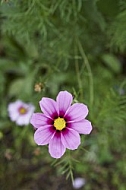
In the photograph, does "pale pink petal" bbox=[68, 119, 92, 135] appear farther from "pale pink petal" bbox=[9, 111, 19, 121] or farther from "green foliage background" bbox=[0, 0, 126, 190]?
"pale pink petal" bbox=[9, 111, 19, 121]

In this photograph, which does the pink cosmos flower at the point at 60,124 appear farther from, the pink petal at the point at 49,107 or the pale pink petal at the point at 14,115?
the pale pink petal at the point at 14,115

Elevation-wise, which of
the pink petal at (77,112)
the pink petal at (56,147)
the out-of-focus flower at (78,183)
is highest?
the pink petal at (77,112)

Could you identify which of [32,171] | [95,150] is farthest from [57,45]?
[32,171]

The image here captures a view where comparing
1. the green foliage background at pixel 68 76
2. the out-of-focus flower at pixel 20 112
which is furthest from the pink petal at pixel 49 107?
the out-of-focus flower at pixel 20 112

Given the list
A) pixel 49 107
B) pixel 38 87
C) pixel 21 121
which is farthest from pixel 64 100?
pixel 21 121

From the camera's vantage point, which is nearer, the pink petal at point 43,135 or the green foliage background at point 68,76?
the pink petal at point 43,135

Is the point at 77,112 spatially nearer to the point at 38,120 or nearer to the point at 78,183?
the point at 38,120

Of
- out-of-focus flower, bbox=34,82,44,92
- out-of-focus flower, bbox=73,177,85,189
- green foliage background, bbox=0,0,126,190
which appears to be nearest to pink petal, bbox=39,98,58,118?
out-of-focus flower, bbox=34,82,44,92
